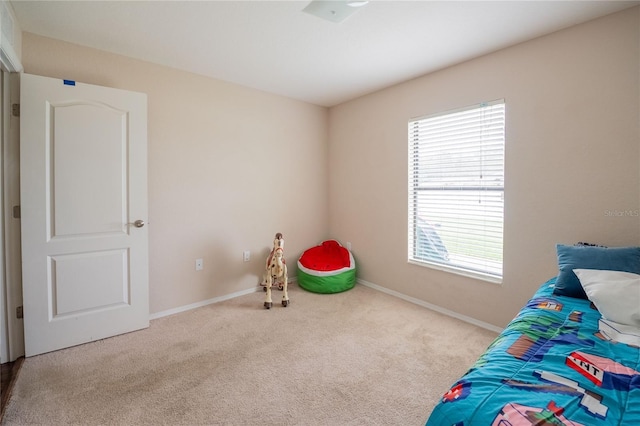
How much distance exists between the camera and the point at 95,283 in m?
2.41

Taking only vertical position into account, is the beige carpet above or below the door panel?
below

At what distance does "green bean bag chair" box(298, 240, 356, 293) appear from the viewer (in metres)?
3.50

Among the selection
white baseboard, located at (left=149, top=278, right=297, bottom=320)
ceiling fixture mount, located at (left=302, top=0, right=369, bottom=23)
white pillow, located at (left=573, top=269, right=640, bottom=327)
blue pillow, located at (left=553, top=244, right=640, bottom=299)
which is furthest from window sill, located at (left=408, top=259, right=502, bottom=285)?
ceiling fixture mount, located at (left=302, top=0, right=369, bottom=23)

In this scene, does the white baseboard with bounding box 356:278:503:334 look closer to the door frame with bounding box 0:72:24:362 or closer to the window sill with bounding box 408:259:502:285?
the window sill with bounding box 408:259:502:285

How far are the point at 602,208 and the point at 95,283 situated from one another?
3.84 m

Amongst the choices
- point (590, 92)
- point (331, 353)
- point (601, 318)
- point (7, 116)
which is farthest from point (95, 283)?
point (590, 92)

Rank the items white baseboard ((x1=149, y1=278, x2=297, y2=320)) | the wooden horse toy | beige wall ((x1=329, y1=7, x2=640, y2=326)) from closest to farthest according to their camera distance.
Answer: beige wall ((x1=329, y1=7, x2=640, y2=326))
white baseboard ((x1=149, y1=278, x2=297, y2=320))
the wooden horse toy

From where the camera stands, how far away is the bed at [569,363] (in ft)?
2.77

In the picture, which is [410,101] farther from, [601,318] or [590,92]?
[601,318]

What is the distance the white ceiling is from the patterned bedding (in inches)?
77.8

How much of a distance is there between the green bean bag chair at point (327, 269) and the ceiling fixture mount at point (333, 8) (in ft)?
8.25

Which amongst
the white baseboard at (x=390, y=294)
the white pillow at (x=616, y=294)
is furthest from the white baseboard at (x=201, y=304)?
the white pillow at (x=616, y=294)

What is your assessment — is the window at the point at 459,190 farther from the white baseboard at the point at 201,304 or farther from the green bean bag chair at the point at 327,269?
the white baseboard at the point at 201,304

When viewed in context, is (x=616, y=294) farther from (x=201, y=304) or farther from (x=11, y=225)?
(x=11, y=225)
